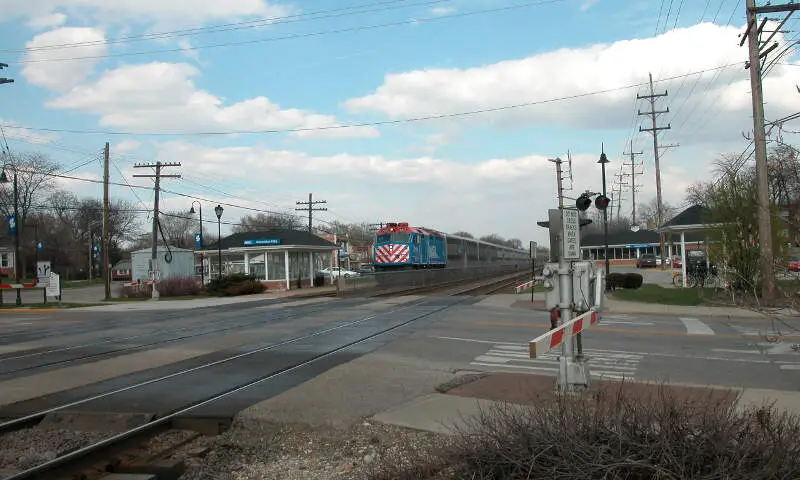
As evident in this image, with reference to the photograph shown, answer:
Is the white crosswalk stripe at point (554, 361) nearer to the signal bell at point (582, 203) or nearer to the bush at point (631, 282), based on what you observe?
the signal bell at point (582, 203)

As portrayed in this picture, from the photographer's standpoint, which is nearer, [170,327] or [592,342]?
[592,342]

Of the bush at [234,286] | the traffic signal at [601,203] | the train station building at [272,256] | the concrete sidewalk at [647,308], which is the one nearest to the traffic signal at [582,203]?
the concrete sidewalk at [647,308]

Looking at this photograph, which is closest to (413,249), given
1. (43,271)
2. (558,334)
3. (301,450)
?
(43,271)

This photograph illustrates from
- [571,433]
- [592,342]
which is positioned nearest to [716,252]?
[592,342]

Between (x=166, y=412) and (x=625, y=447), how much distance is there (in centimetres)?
542

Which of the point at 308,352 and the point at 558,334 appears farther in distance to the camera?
the point at 308,352

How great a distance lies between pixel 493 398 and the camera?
7.76 m

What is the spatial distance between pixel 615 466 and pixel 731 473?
0.63 meters

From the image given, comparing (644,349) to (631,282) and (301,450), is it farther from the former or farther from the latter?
(631,282)

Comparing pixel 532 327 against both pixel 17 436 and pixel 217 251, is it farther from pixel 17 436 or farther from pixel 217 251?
pixel 217 251

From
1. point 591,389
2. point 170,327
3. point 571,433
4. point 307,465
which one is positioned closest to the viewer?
point 571,433

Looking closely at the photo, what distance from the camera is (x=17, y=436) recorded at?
22.1ft

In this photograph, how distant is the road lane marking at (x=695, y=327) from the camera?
15438 mm

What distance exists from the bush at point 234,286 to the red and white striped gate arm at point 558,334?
31.3m
